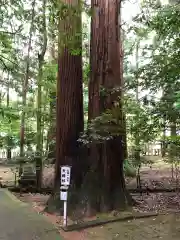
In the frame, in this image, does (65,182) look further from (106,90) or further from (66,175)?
(106,90)

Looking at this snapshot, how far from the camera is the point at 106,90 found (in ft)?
28.8

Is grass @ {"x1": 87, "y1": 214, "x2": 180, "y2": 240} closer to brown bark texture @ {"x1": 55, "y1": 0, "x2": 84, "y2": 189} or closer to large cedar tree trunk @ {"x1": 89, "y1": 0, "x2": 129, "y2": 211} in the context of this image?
large cedar tree trunk @ {"x1": 89, "y1": 0, "x2": 129, "y2": 211}

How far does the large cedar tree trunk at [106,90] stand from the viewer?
910cm

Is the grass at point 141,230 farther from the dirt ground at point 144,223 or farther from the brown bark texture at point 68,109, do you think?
the brown bark texture at point 68,109

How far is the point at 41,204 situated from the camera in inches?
410

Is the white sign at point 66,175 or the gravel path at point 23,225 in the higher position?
the white sign at point 66,175

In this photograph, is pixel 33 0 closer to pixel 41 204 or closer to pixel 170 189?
pixel 41 204

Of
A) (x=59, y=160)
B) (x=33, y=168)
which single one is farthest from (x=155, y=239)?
(x=33, y=168)

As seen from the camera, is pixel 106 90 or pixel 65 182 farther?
pixel 106 90

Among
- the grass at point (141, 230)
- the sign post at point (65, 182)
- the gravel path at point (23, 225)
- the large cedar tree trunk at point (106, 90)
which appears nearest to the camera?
the gravel path at point (23, 225)

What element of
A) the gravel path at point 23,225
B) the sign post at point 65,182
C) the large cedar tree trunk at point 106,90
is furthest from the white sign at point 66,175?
the large cedar tree trunk at point 106,90

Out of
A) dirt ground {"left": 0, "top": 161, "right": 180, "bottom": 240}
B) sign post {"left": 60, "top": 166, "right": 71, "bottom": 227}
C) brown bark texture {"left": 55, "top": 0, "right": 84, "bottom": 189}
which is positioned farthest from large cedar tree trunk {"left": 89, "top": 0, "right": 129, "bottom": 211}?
sign post {"left": 60, "top": 166, "right": 71, "bottom": 227}

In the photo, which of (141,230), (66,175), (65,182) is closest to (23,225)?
(65,182)

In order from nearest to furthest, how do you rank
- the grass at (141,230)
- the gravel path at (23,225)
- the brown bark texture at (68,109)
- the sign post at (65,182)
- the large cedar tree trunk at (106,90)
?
the gravel path at (23,225) < the grass at (141,230) < the sign post at (65,182) < the large cedar tree trunk at (106,90) < the brown bark texture at (68,109)
